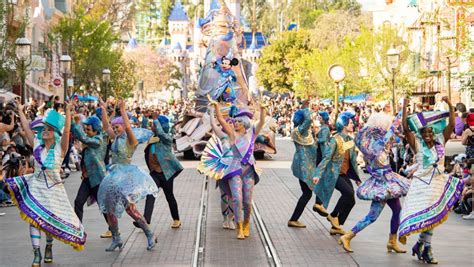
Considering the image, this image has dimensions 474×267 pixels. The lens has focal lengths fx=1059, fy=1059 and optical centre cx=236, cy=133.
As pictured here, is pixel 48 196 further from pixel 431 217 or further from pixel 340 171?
pixel 340 171

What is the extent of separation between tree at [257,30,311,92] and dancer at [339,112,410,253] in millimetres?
85687

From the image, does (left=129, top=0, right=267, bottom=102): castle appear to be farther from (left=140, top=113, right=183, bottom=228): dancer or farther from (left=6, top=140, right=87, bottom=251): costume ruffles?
(left=6, top=140, right=87, bottom=251): costume ruffles

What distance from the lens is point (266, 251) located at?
12773 mm

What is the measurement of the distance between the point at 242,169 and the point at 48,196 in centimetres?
353

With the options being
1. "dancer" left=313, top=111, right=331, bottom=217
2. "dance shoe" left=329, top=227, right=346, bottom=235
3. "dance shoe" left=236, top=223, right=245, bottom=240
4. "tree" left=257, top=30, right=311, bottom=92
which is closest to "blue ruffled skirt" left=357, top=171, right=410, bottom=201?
"dance shoe" left=329, top=227, right=346, bottom=235

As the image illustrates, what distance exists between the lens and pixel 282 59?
10219 centimetres

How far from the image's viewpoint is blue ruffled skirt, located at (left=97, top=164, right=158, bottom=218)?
12477mm

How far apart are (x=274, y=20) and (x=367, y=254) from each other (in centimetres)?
12392

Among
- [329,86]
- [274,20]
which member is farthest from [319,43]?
[274,20]

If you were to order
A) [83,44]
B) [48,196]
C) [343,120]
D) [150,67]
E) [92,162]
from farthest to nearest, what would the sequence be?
[150,67]
[83,44]
[343,120]
[92,162]
[48,196]

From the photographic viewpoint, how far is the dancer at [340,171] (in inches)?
571

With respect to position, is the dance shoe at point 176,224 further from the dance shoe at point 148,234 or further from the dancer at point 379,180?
the dancer at point 379,180

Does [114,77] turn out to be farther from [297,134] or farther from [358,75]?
[297,134]

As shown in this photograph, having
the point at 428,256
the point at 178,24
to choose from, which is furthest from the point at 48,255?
the point at 178,24
